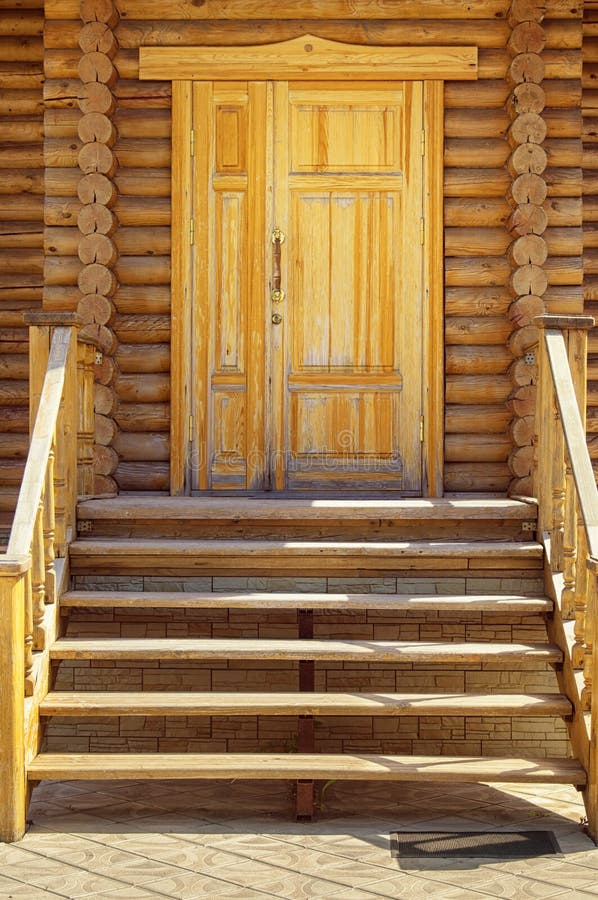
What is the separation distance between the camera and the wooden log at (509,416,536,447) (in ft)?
19.8

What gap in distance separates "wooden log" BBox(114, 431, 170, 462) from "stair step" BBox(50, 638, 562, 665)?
1898 mm

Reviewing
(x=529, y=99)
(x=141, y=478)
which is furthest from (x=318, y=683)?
(x=529, y=99)

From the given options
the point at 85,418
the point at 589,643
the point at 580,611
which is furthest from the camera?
the point at 85,418

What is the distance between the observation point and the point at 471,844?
3.86 meters

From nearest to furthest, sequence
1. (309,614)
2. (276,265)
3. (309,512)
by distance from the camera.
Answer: (309,614) → (309,512) → (276,265)

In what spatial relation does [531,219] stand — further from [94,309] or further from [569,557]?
[94,309]

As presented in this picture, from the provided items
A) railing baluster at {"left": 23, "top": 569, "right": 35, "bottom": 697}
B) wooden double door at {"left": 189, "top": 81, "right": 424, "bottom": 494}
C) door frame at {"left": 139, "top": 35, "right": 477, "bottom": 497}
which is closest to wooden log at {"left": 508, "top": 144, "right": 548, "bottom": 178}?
door frame at {"left": 139, "top": 35, "right": 477, "bottom": 497}

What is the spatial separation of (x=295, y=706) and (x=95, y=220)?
315 cm

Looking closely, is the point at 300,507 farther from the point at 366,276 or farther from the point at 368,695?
the point at 366,276

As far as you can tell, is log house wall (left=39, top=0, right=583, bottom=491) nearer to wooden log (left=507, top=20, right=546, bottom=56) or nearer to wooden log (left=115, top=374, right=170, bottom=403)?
wooden log (left=115, top=374, right=170, bottom=403)

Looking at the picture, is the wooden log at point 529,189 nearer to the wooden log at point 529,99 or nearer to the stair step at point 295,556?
the wooden log at point 529,99

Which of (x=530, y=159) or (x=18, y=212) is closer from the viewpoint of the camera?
(x=530, y=159)

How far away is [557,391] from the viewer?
15.2 feet

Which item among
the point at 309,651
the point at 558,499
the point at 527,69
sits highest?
the point at 527,69
